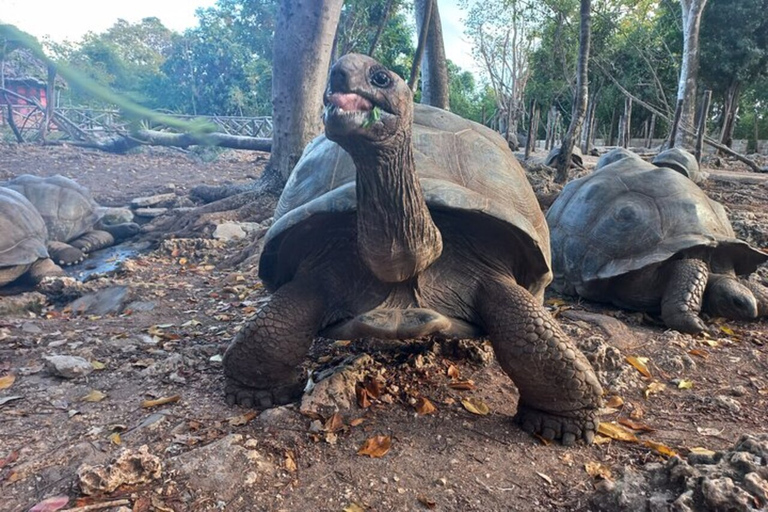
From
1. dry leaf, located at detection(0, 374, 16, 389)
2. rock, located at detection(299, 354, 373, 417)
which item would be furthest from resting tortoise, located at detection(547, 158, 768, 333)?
dry leaf, located at detection(0, 374, 16, 389)

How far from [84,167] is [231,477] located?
12.9 metres

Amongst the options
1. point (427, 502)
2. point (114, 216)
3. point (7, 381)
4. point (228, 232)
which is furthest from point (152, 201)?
point (427, 502)

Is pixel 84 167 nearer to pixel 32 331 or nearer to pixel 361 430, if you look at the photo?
pixel 32 331

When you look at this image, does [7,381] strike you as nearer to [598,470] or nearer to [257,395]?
[257,395]

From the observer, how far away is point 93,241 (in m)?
7.38

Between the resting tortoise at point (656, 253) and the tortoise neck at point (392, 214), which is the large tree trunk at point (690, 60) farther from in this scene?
the tortoise neck at point (392, 214)

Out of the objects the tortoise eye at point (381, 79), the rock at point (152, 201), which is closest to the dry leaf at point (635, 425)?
the tortoise eye at point (381, 79)

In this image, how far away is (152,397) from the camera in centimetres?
246

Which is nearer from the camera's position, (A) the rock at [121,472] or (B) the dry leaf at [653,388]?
(A) the rock at [121,472]

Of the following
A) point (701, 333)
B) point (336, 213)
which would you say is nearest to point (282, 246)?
point (336, 213)

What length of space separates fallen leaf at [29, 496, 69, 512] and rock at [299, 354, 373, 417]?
92 cm

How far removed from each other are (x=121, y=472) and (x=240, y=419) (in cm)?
60

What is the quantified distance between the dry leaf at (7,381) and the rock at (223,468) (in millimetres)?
1287

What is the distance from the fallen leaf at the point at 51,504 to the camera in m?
1.60
